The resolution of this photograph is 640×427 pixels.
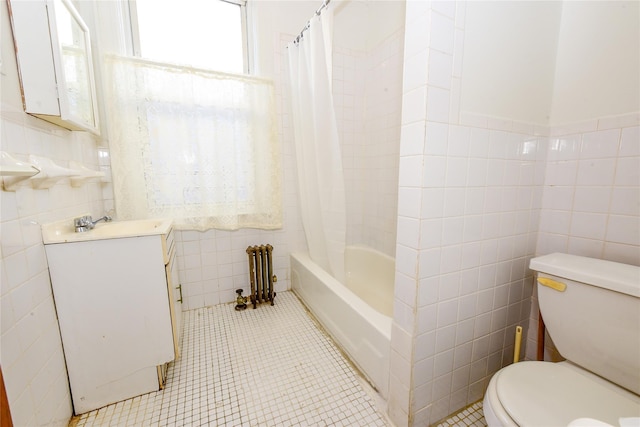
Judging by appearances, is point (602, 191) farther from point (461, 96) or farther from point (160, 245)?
point (160, 245)

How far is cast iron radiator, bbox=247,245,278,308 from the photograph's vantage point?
2.07m

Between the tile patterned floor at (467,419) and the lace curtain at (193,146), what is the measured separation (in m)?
1.60

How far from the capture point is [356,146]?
2393 millimetres

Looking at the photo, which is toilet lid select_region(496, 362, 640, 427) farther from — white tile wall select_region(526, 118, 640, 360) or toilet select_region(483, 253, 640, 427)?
white tile wall select_region(526, 118, 640, 360)

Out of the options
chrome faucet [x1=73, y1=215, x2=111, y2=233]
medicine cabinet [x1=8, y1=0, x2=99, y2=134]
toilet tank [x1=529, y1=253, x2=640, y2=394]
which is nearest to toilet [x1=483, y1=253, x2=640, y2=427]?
toilet tank [x1=529, y1=253, x2=640, y2=394]

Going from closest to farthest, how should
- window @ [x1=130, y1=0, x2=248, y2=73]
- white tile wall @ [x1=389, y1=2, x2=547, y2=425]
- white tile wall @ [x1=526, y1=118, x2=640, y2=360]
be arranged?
white tile wall @ [x1=389, y1=2, x2=547, y2=425]
white tile wall @ [x1=526, y1=118, x2=640, y2=360]
window @ [x1=130, y1=0, x2=248, y2=73]

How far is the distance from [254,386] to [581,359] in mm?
1416

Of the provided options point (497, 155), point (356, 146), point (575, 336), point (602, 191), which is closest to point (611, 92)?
point (602, 191)

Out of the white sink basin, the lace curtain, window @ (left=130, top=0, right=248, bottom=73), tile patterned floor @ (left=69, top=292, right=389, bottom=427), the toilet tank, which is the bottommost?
tile patterned floor @ (left=69, top=292, right=389, bottom=427)

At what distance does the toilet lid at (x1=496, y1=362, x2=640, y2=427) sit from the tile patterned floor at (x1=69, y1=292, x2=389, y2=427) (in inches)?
22.7

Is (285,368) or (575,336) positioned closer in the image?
(575,336)

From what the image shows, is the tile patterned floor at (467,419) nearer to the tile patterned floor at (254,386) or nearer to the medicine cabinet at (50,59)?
the tile patterned floor at (254,386)

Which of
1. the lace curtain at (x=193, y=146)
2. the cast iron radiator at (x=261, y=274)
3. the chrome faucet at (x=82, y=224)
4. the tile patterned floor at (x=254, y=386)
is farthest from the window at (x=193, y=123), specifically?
the tile patterned floor at (x=254, y=386)

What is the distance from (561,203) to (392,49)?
157cm
